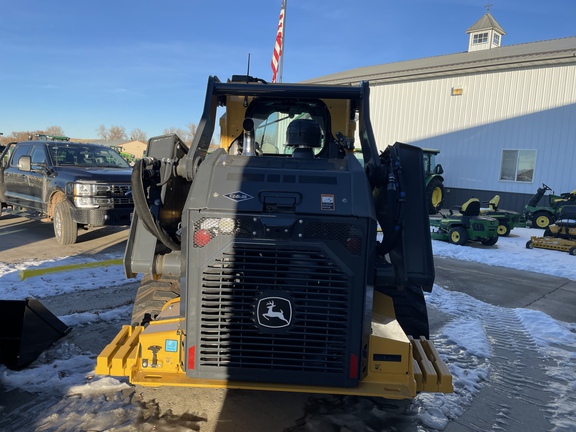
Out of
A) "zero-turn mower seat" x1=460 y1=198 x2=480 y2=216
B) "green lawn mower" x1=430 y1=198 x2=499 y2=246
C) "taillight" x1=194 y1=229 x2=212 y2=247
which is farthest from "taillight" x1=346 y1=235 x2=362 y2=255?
"zero-turn mower seat" x1=460 y1=198 x2=480 y2=216

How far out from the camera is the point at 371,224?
8.73ft

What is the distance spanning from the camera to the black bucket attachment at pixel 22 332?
377cm

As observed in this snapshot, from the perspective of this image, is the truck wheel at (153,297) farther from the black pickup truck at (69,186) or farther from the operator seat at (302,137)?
the black pickup truck at (69,186)

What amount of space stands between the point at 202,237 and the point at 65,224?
6857 millimetres

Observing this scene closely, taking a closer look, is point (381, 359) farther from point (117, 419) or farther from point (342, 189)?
point (117, 419)

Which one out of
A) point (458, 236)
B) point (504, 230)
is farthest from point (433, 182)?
point (458, 236)

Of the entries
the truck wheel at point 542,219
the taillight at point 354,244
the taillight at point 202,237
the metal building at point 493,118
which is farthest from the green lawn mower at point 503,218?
the taillight at point 202,237

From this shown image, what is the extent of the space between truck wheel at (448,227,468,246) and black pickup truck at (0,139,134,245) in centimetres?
802

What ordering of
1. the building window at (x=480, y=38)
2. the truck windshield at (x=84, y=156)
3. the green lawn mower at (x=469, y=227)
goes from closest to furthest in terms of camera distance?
the truck windshield at (x=84, y=156), the green lawn mower at (x=469, y=227), the building window at (x=480, y=38)

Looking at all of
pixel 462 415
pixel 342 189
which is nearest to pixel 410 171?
pixel 342 189

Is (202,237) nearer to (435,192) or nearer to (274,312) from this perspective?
(274,312)

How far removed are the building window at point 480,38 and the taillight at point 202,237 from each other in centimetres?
2903

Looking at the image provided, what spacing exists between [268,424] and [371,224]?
1597 millimetres

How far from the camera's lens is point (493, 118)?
1920 centimetres
